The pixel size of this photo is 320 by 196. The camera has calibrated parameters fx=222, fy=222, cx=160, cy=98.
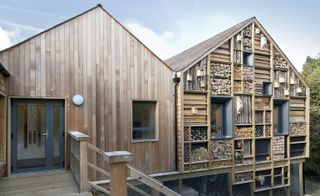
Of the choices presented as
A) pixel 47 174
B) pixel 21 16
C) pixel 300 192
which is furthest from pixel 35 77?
pixel 300 192

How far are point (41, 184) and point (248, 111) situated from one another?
671 cm

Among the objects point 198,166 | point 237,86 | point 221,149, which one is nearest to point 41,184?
point 198,166

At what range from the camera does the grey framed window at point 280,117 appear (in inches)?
352

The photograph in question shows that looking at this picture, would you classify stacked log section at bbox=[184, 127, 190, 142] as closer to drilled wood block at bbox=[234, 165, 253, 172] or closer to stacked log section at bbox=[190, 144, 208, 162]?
stacked log section at bbox=[190, 144, 208, 162]

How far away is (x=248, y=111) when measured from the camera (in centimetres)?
798

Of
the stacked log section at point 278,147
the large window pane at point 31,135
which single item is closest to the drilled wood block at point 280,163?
the stacked log section at point 278,147

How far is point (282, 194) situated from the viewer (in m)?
8.97

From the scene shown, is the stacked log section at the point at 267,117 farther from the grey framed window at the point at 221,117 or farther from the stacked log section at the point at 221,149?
the stacked log section at the point at 221,149

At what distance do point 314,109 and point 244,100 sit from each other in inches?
272

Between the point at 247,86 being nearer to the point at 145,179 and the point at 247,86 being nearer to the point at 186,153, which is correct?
the point at 186,153

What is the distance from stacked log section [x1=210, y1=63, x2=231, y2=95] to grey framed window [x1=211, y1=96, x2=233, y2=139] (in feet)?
0.84

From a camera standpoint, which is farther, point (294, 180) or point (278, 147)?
point (294, 180)

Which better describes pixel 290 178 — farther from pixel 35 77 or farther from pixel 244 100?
pixel 35 77

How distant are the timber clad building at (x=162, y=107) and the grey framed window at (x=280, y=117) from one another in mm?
41
